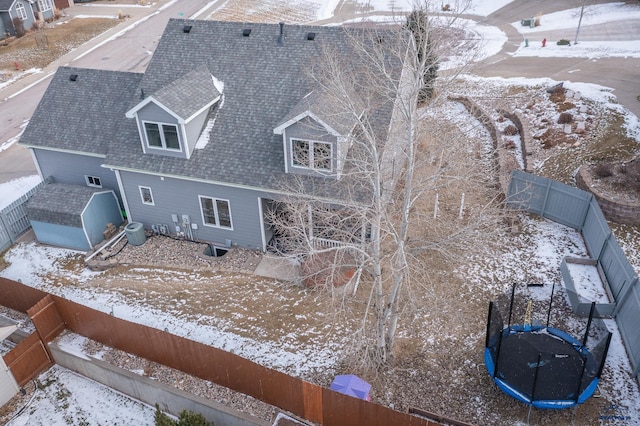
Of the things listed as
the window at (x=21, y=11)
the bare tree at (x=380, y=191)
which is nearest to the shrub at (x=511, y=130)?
the bare tree at (x=380, y=191)

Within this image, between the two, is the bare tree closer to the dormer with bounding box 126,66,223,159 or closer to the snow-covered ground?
the snow-covered ground

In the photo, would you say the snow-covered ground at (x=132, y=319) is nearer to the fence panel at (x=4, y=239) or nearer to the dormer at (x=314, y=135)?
the fence panel at (x=4, y=239)

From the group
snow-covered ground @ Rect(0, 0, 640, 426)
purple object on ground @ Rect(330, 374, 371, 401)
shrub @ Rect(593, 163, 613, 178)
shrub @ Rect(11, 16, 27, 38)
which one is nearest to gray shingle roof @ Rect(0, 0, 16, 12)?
shrub @ Rect(11, 16, 27, 38)

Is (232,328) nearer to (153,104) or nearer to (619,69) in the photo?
(153,104)

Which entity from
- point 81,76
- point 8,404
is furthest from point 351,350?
point 81,76

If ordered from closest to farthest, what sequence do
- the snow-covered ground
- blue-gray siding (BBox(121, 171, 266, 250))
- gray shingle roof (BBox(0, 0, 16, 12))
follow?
1. the snow-covered ground
2. blue-gray siding (BBox(121, 171, 266, 250))
3. gray shingle roof (BBox(0, 0, 16, 12))
